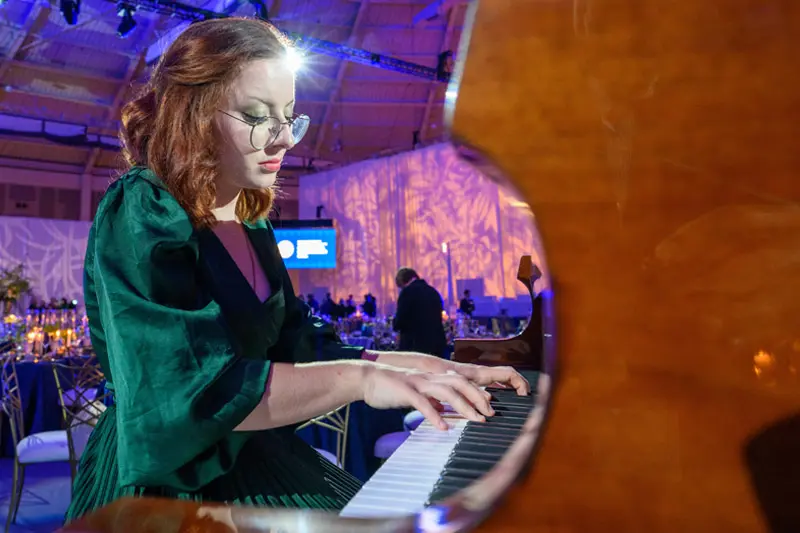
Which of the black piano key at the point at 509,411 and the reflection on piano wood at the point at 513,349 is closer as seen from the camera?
the black piano key at the point at 509,411

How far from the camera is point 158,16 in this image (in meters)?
12.0

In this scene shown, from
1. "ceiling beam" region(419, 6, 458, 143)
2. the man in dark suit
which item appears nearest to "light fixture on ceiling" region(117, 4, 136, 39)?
the man in dark suit

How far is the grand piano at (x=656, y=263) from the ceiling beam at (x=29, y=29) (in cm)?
1399

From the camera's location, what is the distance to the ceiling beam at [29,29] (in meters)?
11.3

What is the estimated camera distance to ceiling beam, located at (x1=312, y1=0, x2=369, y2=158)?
13.5 m

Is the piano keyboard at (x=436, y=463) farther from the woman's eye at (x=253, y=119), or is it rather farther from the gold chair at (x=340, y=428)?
the gold chair at (x=340, y=428)

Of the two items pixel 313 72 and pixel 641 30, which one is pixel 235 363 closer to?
pixel 641 30

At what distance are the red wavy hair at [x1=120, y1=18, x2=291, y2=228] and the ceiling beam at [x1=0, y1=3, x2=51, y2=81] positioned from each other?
13.1 m

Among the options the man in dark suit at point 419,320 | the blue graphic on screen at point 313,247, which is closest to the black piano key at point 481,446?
the man in dark suit at point 419,320

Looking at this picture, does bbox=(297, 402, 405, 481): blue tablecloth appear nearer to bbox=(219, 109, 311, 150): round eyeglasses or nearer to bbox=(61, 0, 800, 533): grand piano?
bbox=(219, 109, 311, 150): round eyeglasses

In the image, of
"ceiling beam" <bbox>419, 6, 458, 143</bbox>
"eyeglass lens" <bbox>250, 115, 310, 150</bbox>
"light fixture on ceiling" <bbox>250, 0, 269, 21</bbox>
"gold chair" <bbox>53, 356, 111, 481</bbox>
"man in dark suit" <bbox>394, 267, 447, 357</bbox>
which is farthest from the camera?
"ceiling beam" <bbox>419, 6, 458, 143</bbox>

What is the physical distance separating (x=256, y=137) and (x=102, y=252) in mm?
349

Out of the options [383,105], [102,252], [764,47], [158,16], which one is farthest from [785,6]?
[383,105]

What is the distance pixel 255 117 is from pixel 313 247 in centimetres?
1185
